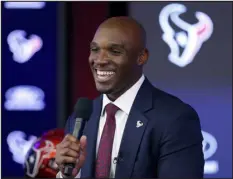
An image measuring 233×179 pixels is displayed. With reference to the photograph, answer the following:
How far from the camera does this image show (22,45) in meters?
3.57

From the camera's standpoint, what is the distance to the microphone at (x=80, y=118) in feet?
4.93

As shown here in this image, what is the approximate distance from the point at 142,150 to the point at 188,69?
1.85m

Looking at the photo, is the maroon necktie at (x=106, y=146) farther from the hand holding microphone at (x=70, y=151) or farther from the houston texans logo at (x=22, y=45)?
the houston texans logo at (x=22, y=45)

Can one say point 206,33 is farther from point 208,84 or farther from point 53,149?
point 53,149

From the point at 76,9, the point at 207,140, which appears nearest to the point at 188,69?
the point at 207,140

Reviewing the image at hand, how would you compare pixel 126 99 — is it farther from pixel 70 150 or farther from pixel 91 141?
pixel 70 150

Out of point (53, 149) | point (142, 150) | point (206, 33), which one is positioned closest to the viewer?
point (142, 150)

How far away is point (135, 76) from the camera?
194 cm

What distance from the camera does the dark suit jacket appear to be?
1733mm

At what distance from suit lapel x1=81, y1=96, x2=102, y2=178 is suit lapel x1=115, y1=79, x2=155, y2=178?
0.39ft

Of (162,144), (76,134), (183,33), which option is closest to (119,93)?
(162,144)

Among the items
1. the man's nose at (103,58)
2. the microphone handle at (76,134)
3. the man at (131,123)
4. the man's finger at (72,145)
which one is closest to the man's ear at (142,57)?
the man at (131,123)

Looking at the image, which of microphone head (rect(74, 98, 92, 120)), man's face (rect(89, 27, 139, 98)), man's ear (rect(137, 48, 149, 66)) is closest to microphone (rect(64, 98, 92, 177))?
microphone head (rect(74, 98, 92, 120))

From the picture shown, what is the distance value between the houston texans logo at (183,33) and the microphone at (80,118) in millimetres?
1801
